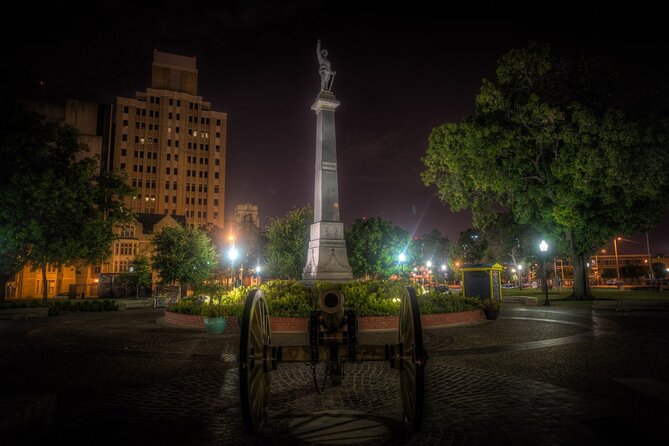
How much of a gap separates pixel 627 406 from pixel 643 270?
8657 cm

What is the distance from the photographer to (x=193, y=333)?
15.0 m

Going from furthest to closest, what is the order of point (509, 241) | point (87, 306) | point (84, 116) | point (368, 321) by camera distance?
1. point (84, 116)
2. point (509, 241)
3. point (87, 306)
4. point (368, 321)

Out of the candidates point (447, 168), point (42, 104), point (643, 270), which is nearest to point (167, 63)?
point (42, 104)

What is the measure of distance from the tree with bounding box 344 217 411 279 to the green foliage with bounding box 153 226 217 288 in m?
21.9

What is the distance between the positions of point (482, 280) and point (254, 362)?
73.5 feet

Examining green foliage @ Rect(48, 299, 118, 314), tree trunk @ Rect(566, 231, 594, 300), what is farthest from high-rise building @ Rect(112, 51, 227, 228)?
tree trunk @ Rect(566, 231, 594, 300)

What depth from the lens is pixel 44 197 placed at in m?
26.1

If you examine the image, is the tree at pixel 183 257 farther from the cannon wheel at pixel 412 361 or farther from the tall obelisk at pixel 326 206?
the cannon wheel at pixel 412 361

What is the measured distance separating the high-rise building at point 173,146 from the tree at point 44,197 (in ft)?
229

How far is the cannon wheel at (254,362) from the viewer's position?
4125 mm

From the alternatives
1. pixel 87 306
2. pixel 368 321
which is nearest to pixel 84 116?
pixel 87 306

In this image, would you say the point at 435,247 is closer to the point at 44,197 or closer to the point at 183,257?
the point at 183,257

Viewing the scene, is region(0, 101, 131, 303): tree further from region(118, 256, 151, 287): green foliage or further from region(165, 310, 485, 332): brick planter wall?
region(165, 310, 485, 332): brick planter wall

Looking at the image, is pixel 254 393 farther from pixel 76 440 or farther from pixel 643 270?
pixel 643 270
